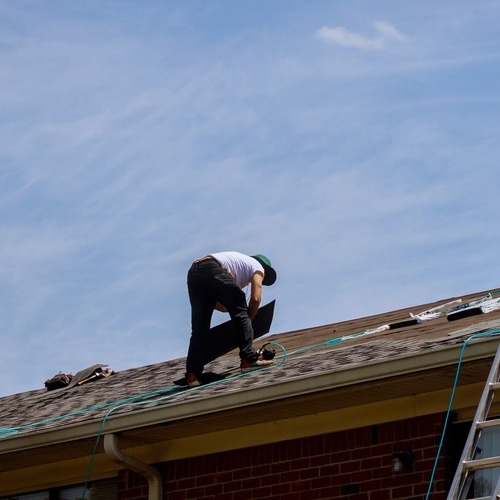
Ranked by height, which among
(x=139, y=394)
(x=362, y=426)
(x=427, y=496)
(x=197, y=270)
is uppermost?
(x=197, y=270)

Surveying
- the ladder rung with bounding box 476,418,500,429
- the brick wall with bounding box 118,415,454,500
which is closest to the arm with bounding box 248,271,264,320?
the brick wall with bounding box 118,415,454,500

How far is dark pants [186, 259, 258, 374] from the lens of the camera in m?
11.6

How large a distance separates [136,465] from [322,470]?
1.55m

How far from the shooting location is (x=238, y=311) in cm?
1171

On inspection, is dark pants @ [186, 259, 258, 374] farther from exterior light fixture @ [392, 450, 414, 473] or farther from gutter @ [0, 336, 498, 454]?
exterior light fixture @ [392, 450, 414, 473]

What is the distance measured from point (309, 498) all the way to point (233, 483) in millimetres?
728

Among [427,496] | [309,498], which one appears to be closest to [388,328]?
[309,498]

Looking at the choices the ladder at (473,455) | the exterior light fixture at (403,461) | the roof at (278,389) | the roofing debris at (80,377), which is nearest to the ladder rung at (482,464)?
the ladder at (473,455)

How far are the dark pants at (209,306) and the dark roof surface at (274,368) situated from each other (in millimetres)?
308

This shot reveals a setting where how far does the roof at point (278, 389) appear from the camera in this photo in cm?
931

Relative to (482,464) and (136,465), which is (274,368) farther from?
(482,464)

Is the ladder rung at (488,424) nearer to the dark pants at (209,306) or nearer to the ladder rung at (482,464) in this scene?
the ladder rung at (482,464)

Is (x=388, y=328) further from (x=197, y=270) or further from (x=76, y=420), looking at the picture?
(x=76, y=420)

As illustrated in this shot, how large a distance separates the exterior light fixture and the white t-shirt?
282 centimetres
